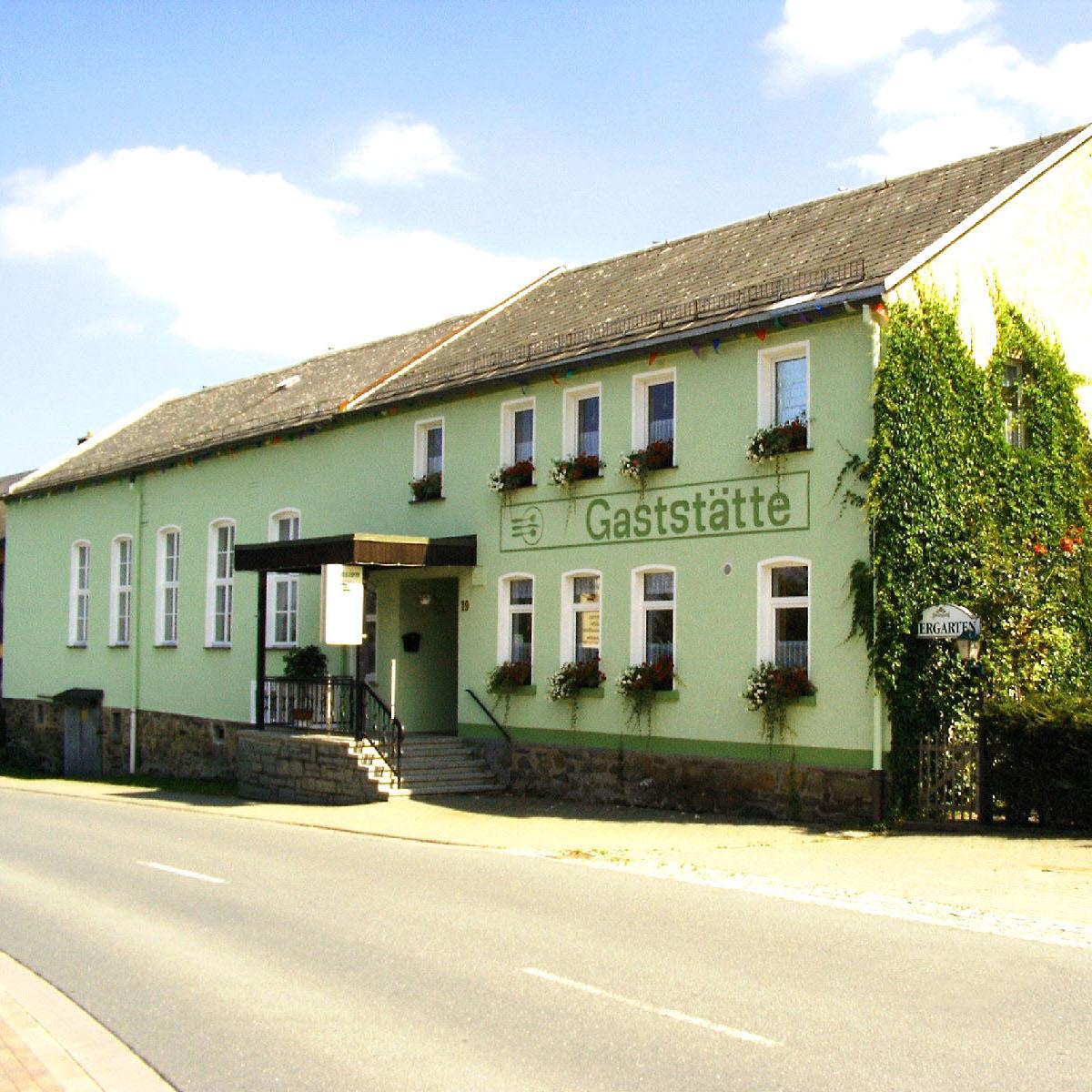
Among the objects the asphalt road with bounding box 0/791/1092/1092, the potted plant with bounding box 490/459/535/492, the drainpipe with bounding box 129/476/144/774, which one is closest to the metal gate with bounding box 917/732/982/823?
the asphalt road with bounding box 0/791/1092/1092

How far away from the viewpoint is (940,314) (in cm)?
1705

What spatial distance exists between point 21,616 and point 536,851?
2571 cm

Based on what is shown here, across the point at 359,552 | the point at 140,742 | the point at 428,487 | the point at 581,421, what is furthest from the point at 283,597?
the point at 581,421

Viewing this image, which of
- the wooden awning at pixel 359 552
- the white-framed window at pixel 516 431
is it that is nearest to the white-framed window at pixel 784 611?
the white-framed window at pixel 516 431

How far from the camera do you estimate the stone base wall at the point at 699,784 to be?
53.8 ft

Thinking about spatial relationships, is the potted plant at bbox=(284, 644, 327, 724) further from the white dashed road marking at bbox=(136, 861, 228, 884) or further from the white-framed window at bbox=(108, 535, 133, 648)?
the white dashed road marking at bbox=(136, 861, 228, 884)

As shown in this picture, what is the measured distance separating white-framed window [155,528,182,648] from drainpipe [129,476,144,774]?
2.19 feet

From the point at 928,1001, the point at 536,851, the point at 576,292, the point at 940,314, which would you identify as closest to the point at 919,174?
the point at 940,314

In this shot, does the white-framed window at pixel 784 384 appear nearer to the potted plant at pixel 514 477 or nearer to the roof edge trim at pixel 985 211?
the roof edge trim at pixel 985 211

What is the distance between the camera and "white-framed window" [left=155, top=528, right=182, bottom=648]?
29984mm

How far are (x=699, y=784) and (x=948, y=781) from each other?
3509mm

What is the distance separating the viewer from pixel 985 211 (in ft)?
57.7

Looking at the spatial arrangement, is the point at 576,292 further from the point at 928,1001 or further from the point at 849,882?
the point at 928,1001

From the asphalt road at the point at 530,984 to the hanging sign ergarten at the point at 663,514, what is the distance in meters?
6.14
